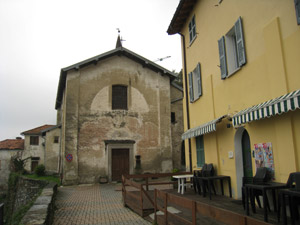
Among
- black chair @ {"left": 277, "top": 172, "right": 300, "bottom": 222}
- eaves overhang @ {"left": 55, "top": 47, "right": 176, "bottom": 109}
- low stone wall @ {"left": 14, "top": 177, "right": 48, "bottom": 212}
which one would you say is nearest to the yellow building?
black chair @ {"left": 277, "top": 172, "right": 300, "bottom": 222}

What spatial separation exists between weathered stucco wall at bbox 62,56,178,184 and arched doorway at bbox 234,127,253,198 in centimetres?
1122

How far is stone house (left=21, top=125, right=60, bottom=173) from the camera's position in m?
23.4

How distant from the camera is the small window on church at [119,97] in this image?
61.2ft

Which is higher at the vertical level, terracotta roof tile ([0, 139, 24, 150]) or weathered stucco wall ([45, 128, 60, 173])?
terracotta roof tile ([0, 139, 24, 150])

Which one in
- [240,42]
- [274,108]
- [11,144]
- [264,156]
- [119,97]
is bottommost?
[264,156]

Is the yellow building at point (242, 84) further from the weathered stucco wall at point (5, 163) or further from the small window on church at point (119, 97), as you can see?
the weathered stucco wall at point (5, 163)

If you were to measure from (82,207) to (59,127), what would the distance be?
50.0ft

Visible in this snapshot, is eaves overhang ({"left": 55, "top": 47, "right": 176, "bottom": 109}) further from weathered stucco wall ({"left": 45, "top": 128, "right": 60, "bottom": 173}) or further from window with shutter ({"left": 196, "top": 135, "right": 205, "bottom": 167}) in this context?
window with shutter ({"left": 196, "top": 135, "right": 205, "bottom": 167})

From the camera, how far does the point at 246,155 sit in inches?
299

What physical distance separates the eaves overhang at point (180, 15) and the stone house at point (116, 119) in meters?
7.08

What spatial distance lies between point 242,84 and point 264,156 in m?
2.05

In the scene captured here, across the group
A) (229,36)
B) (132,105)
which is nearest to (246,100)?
(229,36)

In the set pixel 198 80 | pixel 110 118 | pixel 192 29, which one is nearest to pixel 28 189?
pixel 110 118

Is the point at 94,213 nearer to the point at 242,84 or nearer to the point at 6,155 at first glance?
the point at 242,84
